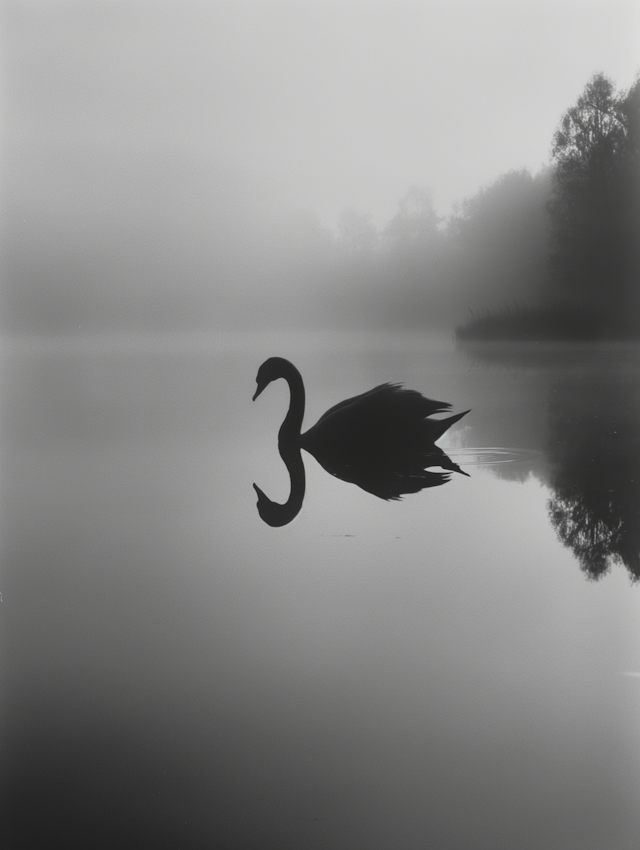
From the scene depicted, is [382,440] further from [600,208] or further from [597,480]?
[600,208]

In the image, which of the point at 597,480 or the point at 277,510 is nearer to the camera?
the point at 277,510

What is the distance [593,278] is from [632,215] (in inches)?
42.2

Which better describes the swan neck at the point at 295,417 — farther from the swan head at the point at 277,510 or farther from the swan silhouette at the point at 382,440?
the swan head at the point at 277,510

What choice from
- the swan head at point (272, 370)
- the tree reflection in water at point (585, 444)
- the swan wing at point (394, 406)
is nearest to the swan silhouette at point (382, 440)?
the swan wing at point (394, 406)

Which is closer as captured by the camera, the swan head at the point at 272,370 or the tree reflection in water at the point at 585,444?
the tree reflection in water at the point at 585,444

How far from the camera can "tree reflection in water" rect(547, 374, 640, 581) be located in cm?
250

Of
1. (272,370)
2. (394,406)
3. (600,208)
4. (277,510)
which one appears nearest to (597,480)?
(394,406)

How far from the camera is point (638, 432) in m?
4.55

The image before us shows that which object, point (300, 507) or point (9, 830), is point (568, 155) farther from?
point (9, 830)

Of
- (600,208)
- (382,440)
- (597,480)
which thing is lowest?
(597,480)

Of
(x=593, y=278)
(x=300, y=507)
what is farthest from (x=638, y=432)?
(x=593, y=278)

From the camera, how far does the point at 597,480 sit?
340cm

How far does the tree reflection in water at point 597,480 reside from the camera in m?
2.50

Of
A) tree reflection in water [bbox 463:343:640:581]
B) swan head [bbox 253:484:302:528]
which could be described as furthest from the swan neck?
tree reflection in water [bbox 463:343:640:581]
